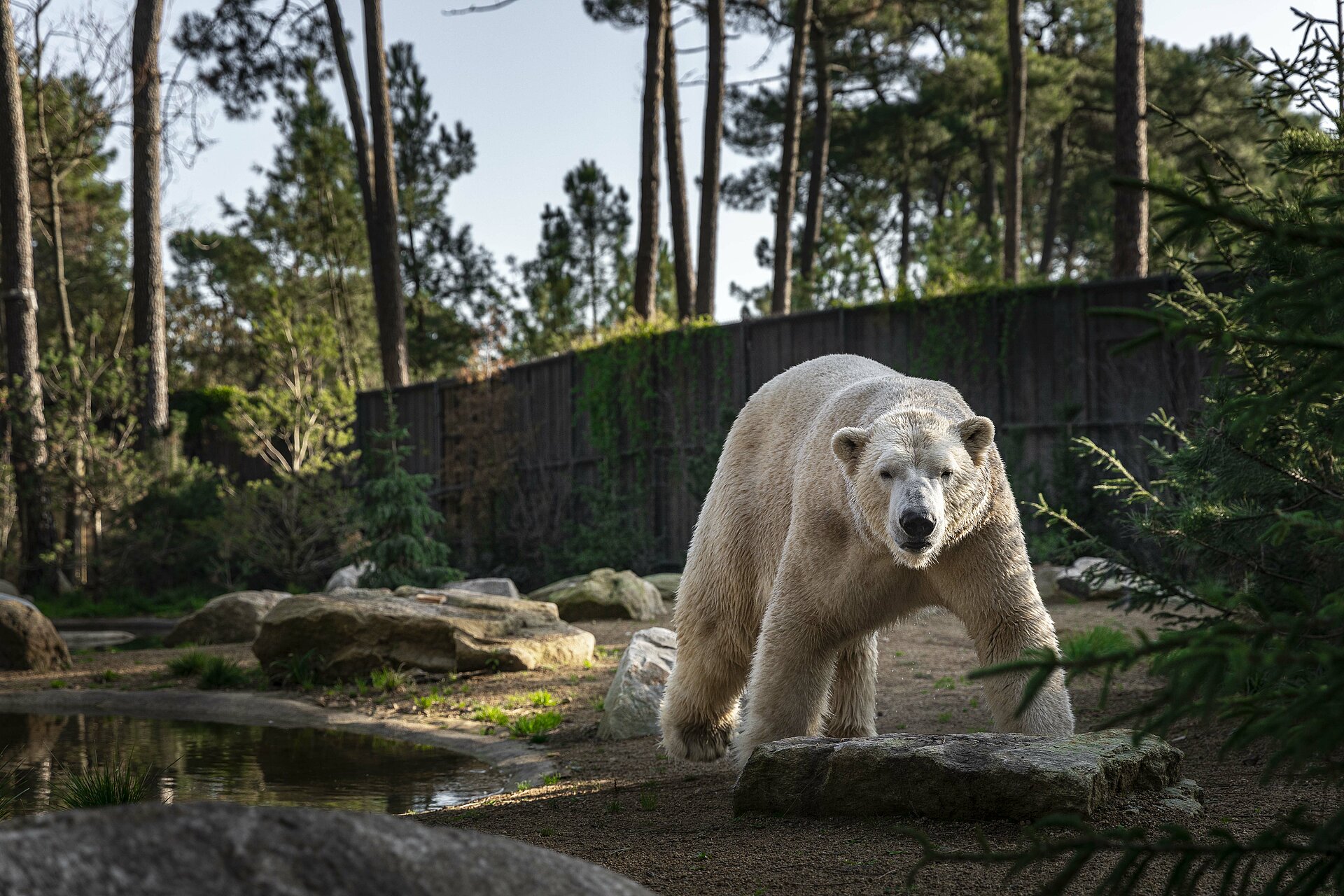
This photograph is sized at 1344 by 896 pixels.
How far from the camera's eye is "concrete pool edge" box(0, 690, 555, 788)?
20.7ft

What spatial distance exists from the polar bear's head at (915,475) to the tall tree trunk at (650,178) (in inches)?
504

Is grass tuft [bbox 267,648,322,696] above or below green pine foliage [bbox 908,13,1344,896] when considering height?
below

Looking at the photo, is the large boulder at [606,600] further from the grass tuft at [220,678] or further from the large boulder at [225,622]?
the grass tuft at [220,678]

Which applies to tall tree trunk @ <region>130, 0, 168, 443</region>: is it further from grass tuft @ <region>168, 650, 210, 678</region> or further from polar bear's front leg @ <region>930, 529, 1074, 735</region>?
polar bear's front leg @ <region>930, 529, 1074, 735</region>

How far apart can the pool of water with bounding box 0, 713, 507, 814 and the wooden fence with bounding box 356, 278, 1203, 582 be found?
5682 millimetres

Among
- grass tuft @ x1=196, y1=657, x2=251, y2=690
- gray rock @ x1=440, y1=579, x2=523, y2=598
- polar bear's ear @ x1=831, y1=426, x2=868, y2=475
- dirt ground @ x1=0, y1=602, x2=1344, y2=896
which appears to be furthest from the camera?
gray rock @ x1=440, y1=579, x2=523, y2=598

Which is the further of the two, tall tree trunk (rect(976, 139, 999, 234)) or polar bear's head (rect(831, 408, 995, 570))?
tall tree trunk (rect(976, 139, 999, 234))

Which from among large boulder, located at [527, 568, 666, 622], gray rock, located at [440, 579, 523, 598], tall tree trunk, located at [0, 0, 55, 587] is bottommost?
large boulder, located at [527, 568, 666, 622]

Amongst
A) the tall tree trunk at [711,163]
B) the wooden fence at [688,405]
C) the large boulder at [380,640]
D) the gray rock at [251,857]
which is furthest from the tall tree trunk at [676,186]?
the gray rock at [251,857]

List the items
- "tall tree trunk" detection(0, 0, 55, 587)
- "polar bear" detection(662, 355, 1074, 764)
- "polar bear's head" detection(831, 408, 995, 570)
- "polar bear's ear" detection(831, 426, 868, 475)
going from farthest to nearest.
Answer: "tall tree trunk" detection(0, 0, 55, 587) → "polar bear's ear" detection(831, 426, 868, 475) → "polar bear" detection(662, 355, 1074, 764) → "polar bear's head" detection(831, 408, 995, 570)

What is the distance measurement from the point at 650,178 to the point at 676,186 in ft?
3.35

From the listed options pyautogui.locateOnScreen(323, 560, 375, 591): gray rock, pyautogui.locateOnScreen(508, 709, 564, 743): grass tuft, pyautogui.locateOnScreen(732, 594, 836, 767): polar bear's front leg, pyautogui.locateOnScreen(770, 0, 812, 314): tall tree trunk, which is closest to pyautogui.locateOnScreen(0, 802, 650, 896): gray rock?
pyautogui.locateOnScreen(732, 594, 836, 767): polar bear's front leg

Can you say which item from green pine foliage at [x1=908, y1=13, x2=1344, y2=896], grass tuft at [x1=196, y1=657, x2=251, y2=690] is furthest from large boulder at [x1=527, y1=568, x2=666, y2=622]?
green pine foliage at [x1=908, y1=13, x2=1344, y2=896]

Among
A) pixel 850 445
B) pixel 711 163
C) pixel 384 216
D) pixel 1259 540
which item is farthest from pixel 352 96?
pixel 1259 540
